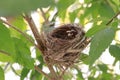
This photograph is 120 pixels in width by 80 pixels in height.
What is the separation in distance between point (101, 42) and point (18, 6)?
1.22 feet

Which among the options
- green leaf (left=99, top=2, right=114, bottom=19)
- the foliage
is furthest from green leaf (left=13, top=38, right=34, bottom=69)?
green leaf (left=99, top=2, right=114, bottom=19)

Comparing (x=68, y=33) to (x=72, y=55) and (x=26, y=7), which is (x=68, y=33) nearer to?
(x=72, y=55)

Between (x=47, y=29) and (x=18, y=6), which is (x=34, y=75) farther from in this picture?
(x=18, y=6)

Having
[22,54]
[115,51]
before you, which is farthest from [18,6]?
[115,51]

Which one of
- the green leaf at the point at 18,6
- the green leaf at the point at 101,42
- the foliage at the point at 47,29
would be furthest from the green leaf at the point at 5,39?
the green leaf at the point at 18,6

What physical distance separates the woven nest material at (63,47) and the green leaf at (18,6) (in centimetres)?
53

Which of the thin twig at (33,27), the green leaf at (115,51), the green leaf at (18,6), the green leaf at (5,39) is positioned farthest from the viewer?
the green leaf at (115,51)

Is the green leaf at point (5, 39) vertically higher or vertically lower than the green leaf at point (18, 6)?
higher

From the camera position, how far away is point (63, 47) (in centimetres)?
65

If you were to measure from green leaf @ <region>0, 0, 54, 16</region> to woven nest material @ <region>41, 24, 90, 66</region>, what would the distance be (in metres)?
0.53

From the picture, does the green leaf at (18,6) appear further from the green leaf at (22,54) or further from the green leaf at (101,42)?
the green leaf at (22,54)

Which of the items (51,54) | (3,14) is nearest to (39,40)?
(51,54)

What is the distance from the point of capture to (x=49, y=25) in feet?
2.47

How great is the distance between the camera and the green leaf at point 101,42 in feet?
1.49
